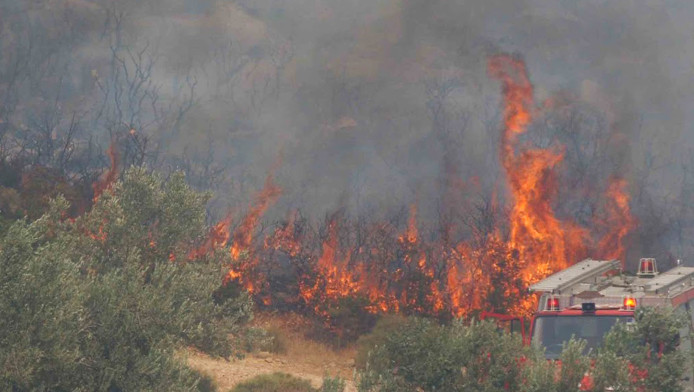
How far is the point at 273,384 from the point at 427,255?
21.8 meters

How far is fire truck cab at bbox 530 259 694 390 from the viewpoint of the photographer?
591 inches

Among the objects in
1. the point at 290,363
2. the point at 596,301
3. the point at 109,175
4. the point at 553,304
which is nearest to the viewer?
the point at 553,304

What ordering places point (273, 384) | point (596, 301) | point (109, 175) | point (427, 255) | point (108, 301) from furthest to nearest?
point (109, 175) → point (427, 255) → point (273, 384) → point (596, 301) → point (108, 301)

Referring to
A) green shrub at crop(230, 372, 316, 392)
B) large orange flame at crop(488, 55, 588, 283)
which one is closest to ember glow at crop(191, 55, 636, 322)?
large orange flame at crop(488, 55, 588, 283)

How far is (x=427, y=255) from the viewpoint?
44844 mm

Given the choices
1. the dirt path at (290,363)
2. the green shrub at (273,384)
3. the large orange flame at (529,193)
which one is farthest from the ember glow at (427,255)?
the green shrub at (273,384)

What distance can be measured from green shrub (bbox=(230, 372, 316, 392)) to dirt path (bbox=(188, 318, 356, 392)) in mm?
707

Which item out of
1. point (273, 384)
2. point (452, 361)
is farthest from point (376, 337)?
point (452, 361)

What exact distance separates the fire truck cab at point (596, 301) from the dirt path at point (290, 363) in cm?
777

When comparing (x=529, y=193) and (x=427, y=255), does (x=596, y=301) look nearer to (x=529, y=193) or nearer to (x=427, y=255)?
(x=427, y=255)

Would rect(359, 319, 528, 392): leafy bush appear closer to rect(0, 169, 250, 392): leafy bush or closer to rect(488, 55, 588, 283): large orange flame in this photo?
rect(0, 169, 250, 392): leafy bush

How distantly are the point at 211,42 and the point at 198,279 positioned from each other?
180ft

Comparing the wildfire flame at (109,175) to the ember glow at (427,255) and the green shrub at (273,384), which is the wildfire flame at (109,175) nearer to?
the ember glow at (427,255)

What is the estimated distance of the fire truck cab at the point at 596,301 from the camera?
1500cm
